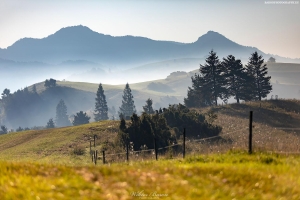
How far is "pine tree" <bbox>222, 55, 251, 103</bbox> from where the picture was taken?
280 feet

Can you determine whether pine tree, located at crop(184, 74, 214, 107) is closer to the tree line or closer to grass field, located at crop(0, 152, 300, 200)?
the tree line

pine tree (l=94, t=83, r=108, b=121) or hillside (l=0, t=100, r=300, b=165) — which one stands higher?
pine tree (l=94, t=83, r=108, b=121)

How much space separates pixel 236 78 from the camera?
87.3 m

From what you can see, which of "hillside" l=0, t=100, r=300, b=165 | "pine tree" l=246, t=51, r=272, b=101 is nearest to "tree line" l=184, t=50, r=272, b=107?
"pine tree" l=246, t=51, r=272, b=101

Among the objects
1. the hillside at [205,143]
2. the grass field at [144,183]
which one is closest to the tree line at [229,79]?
the hillside at [205,143]

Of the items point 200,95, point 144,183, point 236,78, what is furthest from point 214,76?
point 144,183

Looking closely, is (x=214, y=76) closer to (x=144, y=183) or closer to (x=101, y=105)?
(x=144, y=183)

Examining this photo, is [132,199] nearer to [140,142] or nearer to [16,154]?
[140,142]

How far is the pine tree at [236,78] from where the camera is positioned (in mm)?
85375

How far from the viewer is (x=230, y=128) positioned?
51562 millimetres

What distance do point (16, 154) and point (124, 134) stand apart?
15.4 metres

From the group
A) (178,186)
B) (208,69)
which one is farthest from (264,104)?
(178,186)

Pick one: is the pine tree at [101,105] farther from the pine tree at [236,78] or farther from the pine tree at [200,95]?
the pine tree at [236,78]

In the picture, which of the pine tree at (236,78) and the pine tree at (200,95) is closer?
the pine tree at (236,78)
